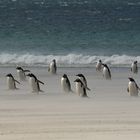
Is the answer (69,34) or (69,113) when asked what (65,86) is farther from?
(69,34)

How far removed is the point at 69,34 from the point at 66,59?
14492mm

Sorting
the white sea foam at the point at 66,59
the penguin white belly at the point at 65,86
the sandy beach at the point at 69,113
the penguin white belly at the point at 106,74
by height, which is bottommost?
the sandy beach at the point at 69,113

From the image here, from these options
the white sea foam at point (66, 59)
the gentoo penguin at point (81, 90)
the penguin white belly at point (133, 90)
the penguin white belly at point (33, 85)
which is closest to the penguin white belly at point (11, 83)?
the penguin white belly at point (33, 85)

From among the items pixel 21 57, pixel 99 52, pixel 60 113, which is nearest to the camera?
pixel 60 113

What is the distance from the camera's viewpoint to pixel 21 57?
30188 mm

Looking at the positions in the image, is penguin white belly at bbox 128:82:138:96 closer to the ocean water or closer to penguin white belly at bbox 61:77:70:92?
penguin white belly at bbox 61:77:70:92

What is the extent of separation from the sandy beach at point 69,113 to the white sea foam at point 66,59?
636cm

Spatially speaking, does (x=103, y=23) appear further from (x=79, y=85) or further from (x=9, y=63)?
(x=79, y=85)

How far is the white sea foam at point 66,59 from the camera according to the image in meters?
28.3

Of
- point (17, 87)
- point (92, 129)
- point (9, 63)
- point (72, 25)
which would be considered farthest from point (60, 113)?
point (72, 25)

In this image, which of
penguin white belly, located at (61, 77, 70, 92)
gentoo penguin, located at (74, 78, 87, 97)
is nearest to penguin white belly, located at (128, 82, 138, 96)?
gentoo penguin, located at (74, 78, 87, 97)

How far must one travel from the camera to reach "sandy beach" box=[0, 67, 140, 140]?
12.4 m

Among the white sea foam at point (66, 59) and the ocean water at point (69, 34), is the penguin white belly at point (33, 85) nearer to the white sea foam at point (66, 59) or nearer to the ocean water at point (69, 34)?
the white sea foam at point (66, 59)

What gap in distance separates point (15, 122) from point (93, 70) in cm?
1100
